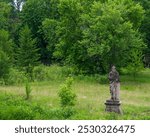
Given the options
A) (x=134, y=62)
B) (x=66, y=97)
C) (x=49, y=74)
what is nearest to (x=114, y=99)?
(x=66, y=97)

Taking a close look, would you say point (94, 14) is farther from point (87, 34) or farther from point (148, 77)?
point (148, 77)

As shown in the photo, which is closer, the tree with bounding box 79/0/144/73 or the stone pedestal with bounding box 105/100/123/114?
the stone pedestal with bounding box 105/100/123/114

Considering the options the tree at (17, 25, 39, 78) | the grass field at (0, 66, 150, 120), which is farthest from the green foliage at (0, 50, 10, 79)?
the tree at (17, 25, 39, 78)

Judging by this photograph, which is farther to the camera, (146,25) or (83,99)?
(146,25)

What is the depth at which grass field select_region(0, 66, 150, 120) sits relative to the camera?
1942cm

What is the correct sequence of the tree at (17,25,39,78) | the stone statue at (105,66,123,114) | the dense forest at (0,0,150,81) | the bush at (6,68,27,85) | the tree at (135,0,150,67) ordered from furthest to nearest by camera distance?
the tree at (135,0,150,67)
the tree at (17,25,39,78)
the dense forest at (0,0,150,81)
the bush at (6,68,27,85)
the stone statue at (105,66,123,114)

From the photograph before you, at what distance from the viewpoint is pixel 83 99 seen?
28.5 meters

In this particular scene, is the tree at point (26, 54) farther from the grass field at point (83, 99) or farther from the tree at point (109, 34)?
the tree at point (109, 34)

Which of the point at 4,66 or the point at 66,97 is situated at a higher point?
the point at 4,66

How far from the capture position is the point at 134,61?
39.8 m

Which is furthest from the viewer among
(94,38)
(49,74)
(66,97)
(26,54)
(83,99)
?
(26,54)

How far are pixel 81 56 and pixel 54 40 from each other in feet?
Result: 29.7

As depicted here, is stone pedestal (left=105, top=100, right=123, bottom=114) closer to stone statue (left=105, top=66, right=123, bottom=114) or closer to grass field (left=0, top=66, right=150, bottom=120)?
stone statue (left=105, top=66, right=123, bottom=114)

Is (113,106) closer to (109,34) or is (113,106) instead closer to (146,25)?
(109,34)
